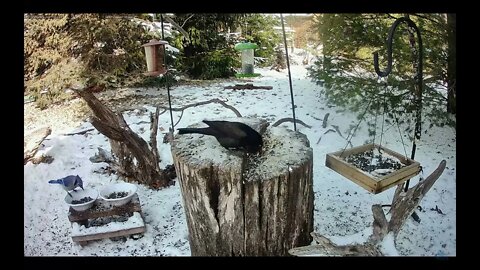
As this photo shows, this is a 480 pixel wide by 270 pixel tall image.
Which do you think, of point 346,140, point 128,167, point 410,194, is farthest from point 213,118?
point 410,194

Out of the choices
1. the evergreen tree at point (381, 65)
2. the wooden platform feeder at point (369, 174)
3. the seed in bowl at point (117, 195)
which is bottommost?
the seed in bowl at point (117, 195)

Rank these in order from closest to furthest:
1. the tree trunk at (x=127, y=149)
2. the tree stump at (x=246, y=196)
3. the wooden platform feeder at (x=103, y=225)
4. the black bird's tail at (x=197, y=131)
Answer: the tree stump at (x=246, y=196), the black bird's tail at (x=197, y=131), the wooden platform feeder at (x=103, y=225), the tree trunk at (x=127, y=149)

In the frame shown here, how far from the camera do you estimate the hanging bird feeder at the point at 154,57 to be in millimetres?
1558

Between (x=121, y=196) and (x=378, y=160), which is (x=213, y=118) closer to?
(x=121, y=196)

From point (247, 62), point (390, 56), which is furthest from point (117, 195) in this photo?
point (390, 56)

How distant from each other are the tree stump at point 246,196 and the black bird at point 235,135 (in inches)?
1.1

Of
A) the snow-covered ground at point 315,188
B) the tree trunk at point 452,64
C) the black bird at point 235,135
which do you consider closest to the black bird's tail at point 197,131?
the black bird at point 235,135

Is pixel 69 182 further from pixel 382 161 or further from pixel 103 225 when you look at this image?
pixel 382 161

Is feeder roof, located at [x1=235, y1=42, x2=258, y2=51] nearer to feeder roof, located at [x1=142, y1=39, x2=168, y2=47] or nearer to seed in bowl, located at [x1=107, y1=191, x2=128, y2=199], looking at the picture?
feeder roof, located at [x1=142, y1=39, x2=168, y2=47]

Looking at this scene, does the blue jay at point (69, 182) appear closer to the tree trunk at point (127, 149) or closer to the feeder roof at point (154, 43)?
the tree trunk at point (127, 149)

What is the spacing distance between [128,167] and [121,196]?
0.15m

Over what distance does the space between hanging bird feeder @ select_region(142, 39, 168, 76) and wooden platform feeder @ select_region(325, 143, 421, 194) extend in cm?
77

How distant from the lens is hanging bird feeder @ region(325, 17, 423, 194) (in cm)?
136

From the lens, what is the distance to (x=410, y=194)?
4.81ft
